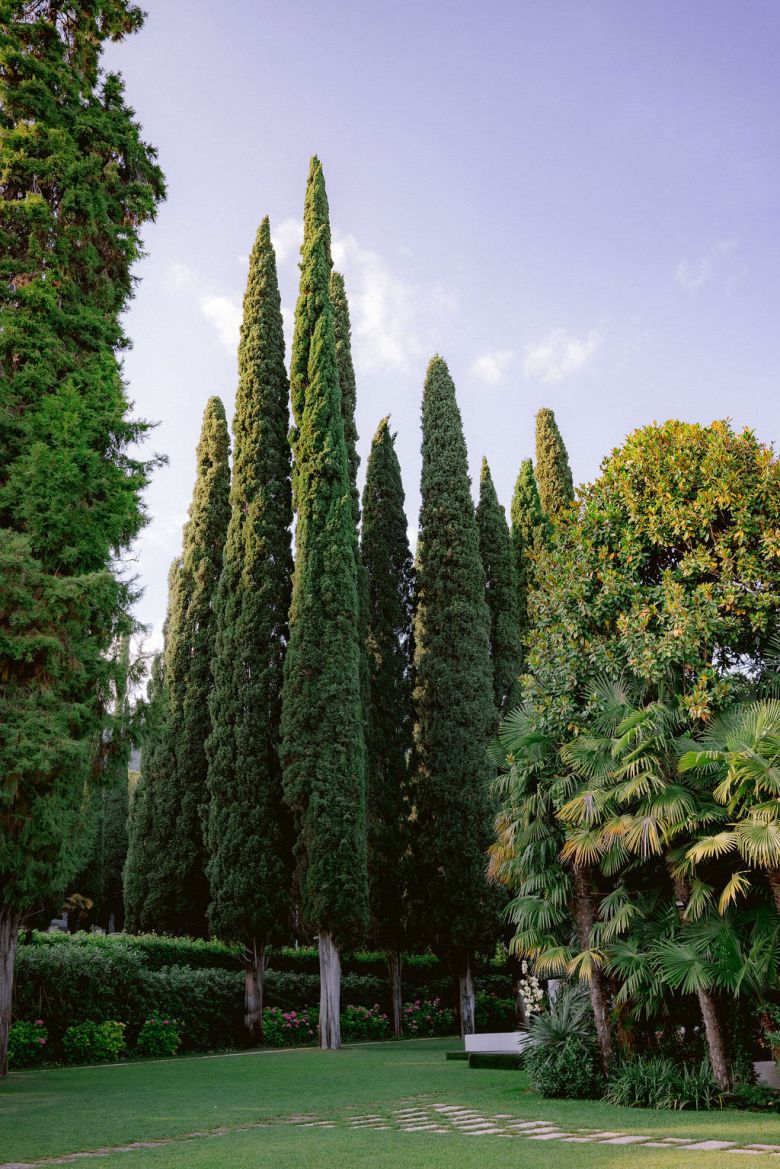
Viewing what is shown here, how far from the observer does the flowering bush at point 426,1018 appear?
21781 millimetres

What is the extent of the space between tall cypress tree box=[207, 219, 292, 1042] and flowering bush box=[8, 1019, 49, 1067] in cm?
458

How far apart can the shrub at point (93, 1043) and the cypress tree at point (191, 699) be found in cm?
561

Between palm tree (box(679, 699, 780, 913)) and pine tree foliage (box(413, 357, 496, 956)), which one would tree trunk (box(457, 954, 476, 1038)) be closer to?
pine tree foliage (box(413, 357, 496, 956))

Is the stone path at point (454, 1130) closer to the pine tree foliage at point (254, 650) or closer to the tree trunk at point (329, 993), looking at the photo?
the tree trunk at point (329, 993)

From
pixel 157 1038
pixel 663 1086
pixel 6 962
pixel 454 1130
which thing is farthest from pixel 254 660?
pixel 454 1130

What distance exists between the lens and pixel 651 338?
10070mm

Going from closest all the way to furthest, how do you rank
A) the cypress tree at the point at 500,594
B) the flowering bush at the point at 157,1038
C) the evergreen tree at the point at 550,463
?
the flowering bush at the point at 157,1038
the cypress tree at the point at 500,594
the evergreen tree at the point at 550,463

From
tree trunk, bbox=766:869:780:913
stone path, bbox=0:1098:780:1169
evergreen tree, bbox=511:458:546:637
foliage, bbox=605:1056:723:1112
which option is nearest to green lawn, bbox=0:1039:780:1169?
stone path, bbox=0:1098:780:1169

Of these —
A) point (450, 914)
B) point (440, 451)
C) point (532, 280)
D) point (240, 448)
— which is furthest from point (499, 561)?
point (532, 280)

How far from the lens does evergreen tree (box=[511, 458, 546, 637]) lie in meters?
26.5

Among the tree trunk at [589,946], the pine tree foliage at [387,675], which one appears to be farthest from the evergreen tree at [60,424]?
the pine tree foliage at [387,675]

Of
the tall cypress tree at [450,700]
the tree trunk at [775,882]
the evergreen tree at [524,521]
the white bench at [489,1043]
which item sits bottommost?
the white bench at [489,1043]

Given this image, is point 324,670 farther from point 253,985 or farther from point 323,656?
point 253,985

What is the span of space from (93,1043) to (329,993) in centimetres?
484
